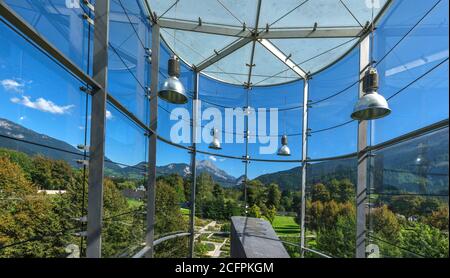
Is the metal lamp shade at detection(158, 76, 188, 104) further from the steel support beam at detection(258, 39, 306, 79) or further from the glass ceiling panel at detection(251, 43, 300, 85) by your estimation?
the glass ceiling panel at detection(251, 43, 300, 85)

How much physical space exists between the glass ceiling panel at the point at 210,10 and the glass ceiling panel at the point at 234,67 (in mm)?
1089

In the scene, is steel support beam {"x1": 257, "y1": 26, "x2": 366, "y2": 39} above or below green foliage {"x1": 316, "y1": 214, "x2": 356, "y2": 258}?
above

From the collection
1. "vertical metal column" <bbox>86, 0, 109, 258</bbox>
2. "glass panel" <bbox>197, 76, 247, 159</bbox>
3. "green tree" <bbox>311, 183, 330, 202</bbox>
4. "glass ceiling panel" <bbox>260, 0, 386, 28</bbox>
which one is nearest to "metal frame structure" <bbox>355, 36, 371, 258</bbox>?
"glass ceiling panel" <bbox>260, 0, 386, 28</bbox>

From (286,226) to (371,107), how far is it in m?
5.62

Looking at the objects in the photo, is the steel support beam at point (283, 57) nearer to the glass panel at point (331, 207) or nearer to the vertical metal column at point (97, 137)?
the glass panel at point (331, 207)

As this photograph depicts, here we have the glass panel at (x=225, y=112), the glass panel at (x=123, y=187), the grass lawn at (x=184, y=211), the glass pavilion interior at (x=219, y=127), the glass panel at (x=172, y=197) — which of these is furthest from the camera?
the glass panel at (x=225, y=112)

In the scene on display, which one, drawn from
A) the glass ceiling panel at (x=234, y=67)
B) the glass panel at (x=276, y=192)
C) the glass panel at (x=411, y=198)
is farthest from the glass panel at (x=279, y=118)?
the glass panel at (x=411, y=198)

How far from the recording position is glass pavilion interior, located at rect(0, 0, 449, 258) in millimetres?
2816

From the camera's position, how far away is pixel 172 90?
11.1 ft

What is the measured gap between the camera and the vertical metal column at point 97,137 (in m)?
2.82

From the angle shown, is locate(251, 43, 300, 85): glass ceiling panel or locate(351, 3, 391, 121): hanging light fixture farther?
locate(251, 43, 300, 85): glass ceiling panel

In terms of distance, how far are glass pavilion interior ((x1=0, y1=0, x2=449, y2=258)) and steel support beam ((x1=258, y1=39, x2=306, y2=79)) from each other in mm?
46

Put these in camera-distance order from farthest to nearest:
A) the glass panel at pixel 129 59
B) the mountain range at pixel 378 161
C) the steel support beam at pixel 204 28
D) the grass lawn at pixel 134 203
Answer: the steel support beam at pixel 204 28 < the grass lawn at pixel 134 203 < the glass panel at pixel 129 59 < the mountain range at pixel 378 161

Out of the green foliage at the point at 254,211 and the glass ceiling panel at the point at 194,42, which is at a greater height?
the glass ceiling panel at the point at 194,42
